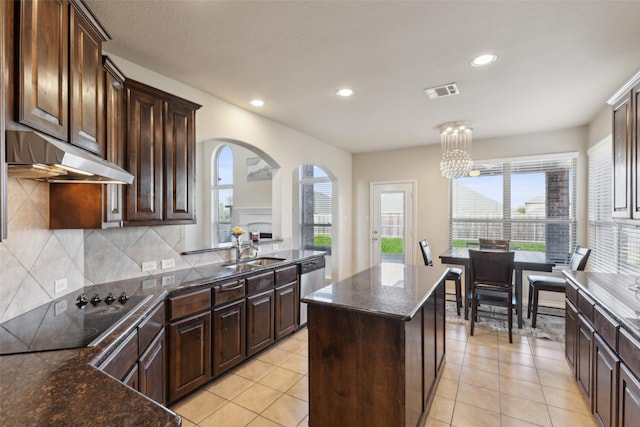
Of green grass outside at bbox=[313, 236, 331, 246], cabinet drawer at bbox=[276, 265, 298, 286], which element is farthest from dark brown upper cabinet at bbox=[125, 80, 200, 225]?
green grass outside at bbox=[313, 236, 331, 246]

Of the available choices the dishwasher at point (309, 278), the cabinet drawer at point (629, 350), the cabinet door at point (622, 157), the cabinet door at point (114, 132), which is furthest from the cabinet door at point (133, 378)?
the cabinet door at point (622, 157)

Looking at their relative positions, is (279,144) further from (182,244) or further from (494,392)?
(494,392)

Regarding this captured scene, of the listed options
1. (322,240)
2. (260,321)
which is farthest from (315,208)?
(260,321)

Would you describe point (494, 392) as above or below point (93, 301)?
below

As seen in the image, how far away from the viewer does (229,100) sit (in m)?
3.36

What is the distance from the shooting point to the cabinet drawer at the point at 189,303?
7.20 ft

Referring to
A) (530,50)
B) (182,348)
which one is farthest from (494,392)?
(530,50)

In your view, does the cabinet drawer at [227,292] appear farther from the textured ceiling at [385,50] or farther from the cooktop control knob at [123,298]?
the textured ceiling at [385,50]

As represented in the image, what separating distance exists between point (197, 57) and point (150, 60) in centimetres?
41

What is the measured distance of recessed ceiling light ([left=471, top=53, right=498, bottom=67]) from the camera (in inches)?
95.6

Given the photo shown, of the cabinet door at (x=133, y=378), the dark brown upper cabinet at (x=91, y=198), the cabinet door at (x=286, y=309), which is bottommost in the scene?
the cabinet door at (x=286, y=309)

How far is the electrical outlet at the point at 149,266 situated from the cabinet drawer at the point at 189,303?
60cm

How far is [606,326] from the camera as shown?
1.81 meters

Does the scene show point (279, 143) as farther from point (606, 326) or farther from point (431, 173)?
point (606, 326)
